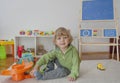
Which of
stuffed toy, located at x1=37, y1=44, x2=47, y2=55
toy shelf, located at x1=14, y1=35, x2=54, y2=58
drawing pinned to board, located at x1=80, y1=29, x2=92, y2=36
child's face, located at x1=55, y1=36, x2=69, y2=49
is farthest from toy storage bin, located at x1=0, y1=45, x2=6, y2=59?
child's face, located at x1=55, y1=36, x2=69, y2=49

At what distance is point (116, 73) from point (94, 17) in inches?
45.2

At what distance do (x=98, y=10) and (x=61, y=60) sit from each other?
1323 mm

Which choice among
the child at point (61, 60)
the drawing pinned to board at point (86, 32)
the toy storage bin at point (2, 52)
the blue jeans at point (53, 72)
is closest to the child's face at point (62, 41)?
the child at point (61, 60)

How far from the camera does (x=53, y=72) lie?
1414mm

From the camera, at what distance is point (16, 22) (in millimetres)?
2961

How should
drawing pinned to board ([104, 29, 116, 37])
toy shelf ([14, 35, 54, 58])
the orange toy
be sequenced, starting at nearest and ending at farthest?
1. the orange toy
2. drawing pinned to board ([104, 29, 116, 37])
3. toy shelf ([14, 35, 54, 58])

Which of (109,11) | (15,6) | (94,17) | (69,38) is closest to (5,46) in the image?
(15,6)

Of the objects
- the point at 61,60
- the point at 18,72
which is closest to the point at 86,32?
the point at 61,60

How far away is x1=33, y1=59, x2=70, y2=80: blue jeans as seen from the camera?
1375mm

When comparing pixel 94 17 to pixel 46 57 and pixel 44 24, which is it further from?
pixel 46 57

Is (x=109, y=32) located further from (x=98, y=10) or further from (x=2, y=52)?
(x=2, y=52)

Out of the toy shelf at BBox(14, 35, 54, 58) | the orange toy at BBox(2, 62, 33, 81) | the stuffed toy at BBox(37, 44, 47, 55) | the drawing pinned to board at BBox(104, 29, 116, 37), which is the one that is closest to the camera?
the orange toy at BBox(2, 62, 33, 81)

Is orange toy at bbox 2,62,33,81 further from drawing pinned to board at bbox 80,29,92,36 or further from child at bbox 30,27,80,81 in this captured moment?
drawing pinned to board at bbox 80,29,92,36

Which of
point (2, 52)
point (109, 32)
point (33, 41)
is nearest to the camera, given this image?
point (109, 32)
